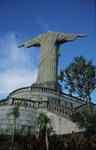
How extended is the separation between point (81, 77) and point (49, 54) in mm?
15514

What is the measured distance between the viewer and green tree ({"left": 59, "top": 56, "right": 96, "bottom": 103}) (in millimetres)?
14215

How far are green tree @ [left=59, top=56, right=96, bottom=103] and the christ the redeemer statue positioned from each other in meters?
8.83

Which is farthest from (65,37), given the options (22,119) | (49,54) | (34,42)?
(22,119)

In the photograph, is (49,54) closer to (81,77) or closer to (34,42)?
(34,42)

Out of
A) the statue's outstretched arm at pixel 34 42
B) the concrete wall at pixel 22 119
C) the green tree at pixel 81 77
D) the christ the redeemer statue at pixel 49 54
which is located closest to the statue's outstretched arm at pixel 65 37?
the christ the redeemer statue at pixel 49 54

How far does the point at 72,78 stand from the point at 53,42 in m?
18.1

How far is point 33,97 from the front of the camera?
19.8 m

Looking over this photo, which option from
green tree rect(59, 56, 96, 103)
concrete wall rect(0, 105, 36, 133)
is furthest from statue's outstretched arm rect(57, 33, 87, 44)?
concrete wall rect(0, 105, 36, 133)

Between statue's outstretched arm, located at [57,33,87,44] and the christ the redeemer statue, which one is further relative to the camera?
statue's outstretched arm, located at [57,33,87,44]

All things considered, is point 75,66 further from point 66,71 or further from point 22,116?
point 22,116

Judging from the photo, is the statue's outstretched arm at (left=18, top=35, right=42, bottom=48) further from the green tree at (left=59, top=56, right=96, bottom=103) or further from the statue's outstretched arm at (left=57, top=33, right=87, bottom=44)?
the green tree at (left=59, top=56, right=96, bottom=103)

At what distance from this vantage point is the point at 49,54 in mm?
29281

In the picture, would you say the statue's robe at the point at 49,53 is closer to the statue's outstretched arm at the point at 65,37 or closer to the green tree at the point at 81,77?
the statue's outstretched arm at the point at 65,37

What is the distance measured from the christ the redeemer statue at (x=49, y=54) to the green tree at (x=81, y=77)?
348 inches
